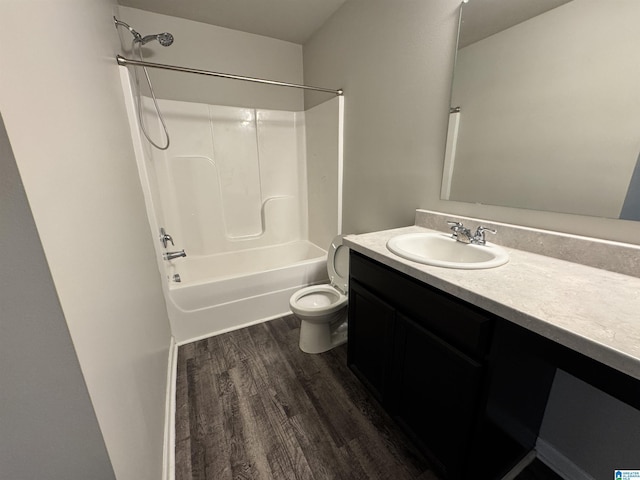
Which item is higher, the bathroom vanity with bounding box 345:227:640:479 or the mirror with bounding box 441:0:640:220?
the mirror with bounding box 441:0:640:220

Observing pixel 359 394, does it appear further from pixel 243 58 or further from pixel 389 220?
pixel 243 58

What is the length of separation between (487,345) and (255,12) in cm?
264

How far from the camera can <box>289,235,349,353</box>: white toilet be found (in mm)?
1689

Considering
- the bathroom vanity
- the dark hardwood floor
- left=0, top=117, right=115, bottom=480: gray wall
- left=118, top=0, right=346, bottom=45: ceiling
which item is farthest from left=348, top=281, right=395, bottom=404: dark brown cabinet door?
left=118, top=0, right=346, bottom=45: ceiling

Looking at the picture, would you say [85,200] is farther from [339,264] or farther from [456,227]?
[339,264]

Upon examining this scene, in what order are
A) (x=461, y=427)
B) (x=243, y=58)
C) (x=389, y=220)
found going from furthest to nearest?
(x=243, y=58) → (x=389, y=220) → (x=461, y=427)

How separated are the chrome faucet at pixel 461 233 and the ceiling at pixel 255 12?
6.08ft

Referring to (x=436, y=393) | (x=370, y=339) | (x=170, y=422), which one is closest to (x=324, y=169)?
(x=370, y=339)

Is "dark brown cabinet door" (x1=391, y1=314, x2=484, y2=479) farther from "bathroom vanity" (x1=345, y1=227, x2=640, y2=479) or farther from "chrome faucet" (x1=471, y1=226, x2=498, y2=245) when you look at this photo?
"chrome faucet" (x1=471, y1=226, x2=498, y2=245)

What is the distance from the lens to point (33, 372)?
432 mm

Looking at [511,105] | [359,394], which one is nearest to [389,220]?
[511,105]

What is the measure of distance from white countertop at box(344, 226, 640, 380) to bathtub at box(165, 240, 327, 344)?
128 cm

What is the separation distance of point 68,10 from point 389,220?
1681mm

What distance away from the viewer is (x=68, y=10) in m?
0.68
